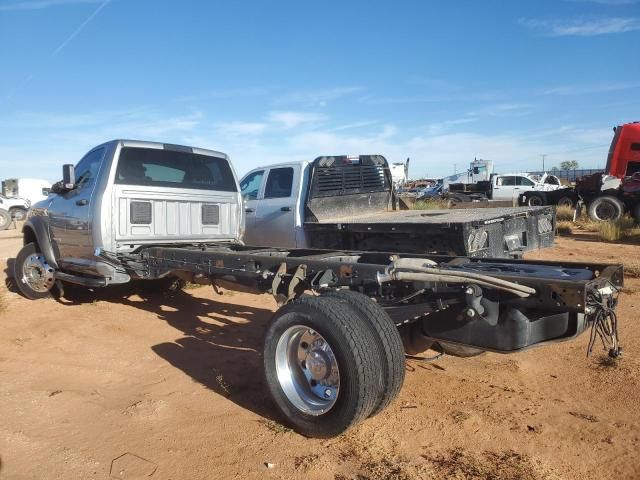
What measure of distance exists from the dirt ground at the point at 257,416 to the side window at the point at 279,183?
3.20m

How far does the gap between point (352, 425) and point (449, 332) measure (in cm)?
86

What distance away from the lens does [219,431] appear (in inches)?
140

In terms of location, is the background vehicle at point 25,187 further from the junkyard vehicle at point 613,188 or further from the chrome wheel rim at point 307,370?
the chrome wheel rim at point 307,370

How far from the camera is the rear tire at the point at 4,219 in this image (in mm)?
23906

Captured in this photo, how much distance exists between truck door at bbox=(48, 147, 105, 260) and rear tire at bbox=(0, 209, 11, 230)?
65.4ft

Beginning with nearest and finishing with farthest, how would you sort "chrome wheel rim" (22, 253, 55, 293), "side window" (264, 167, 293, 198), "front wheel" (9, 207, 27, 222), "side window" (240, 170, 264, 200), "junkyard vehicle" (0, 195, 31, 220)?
"chrome wheel rim" (22, 253, 55, 293) → "side window" (264, 167, 293, 198) → "side window" (240, 170, 264, 200) → "junkyard vehicle" (0, 195, 31, 220) → "front wheel" (9, 207, 27, 222)

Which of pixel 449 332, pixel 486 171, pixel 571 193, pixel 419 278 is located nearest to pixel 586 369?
pixel 449 332

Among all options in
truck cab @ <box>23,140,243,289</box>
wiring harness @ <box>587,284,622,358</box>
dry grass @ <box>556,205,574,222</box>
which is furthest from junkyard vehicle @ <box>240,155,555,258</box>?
dry grass @ <box>556,205,574,222</box>

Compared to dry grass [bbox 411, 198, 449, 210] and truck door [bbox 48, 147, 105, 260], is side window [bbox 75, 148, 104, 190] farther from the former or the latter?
dry grass [bbox 411, 198, 449, 210]

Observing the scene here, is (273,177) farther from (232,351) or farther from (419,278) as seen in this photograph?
(419,278)

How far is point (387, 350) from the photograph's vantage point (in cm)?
310

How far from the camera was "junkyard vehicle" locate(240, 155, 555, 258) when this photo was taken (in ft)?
20.6

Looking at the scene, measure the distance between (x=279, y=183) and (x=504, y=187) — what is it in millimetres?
20210

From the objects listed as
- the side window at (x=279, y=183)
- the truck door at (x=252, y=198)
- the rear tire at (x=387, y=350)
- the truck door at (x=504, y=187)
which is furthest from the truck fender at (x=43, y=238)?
the truck door at (x=504, y=187)
